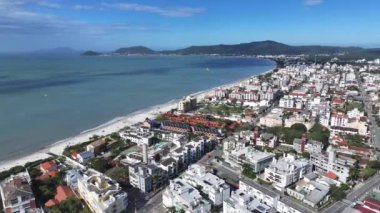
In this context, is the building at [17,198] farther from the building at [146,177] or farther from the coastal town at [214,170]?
the building at [146,177]

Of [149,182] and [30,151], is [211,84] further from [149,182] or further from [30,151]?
[149,182]

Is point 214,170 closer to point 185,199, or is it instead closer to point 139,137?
point 185,199

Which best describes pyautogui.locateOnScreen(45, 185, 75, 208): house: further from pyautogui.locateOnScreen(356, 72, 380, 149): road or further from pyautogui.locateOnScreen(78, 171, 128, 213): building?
pyautogui.locateOnScreen(356, 72, 380, 149): road

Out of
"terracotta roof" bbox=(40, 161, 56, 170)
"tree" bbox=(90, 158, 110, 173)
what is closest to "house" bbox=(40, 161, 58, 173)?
"terracotta roof" bbox=(40, 161, 56, 170)

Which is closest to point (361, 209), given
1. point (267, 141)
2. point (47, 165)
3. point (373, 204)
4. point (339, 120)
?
point (373, 204)

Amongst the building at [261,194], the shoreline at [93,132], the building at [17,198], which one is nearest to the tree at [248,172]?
the building at [261,194]

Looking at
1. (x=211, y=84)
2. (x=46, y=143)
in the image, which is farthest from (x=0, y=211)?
(x=211, y=84)
